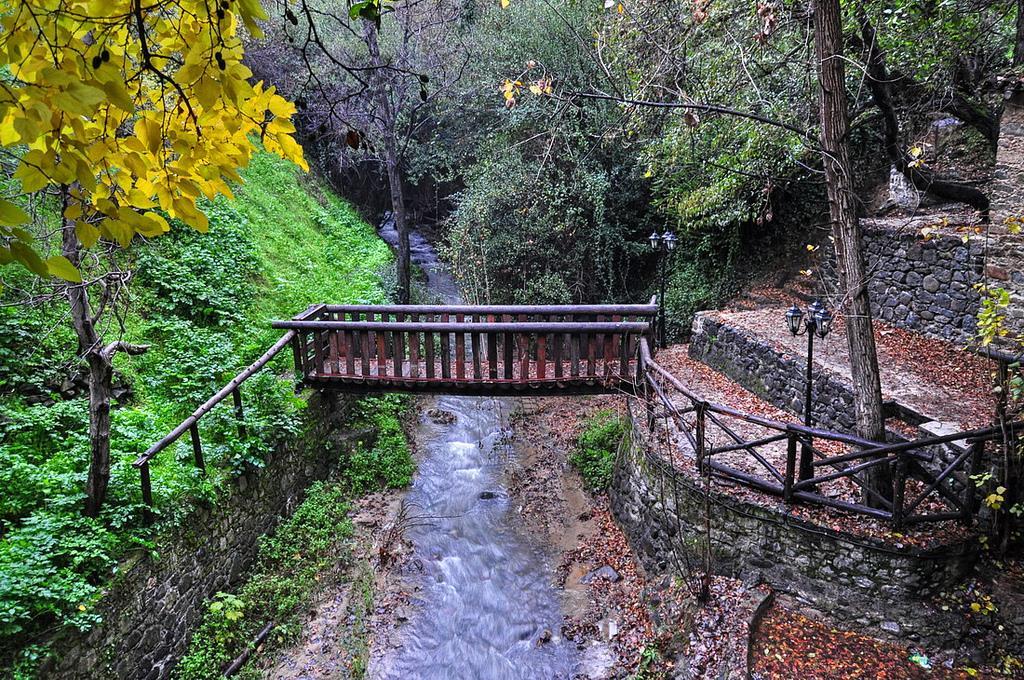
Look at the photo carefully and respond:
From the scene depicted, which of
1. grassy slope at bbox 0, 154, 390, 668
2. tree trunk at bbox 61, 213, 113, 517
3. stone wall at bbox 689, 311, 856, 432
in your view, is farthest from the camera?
stone wall at bbox 689, 311, 856, 432

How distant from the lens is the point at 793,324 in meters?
→ 7.22

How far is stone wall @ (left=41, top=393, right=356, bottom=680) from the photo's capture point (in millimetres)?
4512

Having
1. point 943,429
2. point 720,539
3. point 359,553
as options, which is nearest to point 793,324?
point 943,429

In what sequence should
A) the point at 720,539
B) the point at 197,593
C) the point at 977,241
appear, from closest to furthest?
the point at 197,593, the point at 720,539, the point at 977,241

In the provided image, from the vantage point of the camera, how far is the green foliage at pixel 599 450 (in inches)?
349

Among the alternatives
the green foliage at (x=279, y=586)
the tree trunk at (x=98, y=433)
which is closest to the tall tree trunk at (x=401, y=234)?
the green foliage at (x=279, y=586)

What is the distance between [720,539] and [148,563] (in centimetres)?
540

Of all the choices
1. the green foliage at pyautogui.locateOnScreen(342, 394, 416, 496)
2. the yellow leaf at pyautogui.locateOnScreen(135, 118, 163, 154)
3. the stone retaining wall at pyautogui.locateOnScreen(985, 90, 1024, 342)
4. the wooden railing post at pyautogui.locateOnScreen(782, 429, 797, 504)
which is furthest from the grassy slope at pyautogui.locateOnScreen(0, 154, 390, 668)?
the stone retaining wall at pyautogui.locateOnScreen(985, 90, 1024, 342)

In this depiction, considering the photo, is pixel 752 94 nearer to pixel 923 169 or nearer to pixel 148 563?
pixel 923 169

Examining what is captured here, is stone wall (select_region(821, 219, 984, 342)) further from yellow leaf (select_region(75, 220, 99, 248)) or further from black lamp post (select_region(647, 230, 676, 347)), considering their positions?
yellow leaf (select_region(75, 220, 99, 248))

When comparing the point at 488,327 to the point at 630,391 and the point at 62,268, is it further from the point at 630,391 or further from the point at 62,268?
the point at 62,268

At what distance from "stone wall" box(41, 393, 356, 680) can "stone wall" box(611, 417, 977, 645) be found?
15.3 ft

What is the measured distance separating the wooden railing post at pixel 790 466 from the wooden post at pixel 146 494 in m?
5.76

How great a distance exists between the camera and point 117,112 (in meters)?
1.76
